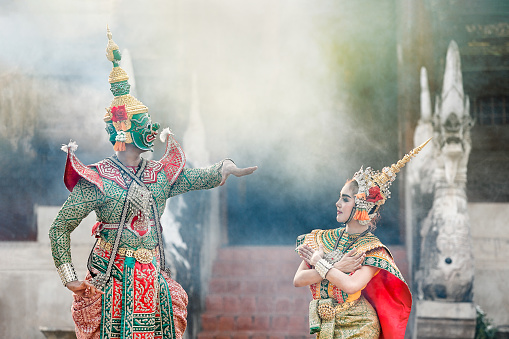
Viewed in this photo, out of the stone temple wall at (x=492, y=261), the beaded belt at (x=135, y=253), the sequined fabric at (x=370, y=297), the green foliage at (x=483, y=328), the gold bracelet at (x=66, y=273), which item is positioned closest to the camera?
the gold bracelet at (x=66, y=273)

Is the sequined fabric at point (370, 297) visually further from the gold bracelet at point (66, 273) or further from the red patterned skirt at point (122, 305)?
the gold bracelet at point (66, 273)

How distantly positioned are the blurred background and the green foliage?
18cm

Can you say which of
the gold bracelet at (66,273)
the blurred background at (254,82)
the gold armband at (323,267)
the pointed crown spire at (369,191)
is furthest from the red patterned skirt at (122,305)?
the blurred background at (254,82)

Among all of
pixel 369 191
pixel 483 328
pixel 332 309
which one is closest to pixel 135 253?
pixel 332 309

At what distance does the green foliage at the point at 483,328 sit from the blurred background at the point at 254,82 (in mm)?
178

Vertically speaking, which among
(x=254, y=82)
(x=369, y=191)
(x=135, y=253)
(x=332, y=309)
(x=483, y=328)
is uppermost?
(x=254, y=82)

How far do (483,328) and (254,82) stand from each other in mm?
3255

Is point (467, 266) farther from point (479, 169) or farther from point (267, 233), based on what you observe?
point (267, 233)

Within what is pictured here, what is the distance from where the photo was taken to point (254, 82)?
7793 millimetres

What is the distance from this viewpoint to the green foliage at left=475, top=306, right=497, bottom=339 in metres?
7.33

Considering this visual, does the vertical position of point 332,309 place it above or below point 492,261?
below

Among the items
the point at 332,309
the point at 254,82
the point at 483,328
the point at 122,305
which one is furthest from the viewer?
the point at 254,82

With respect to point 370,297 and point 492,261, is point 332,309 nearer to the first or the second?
point 370,297

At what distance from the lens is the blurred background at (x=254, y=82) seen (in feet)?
24.7
